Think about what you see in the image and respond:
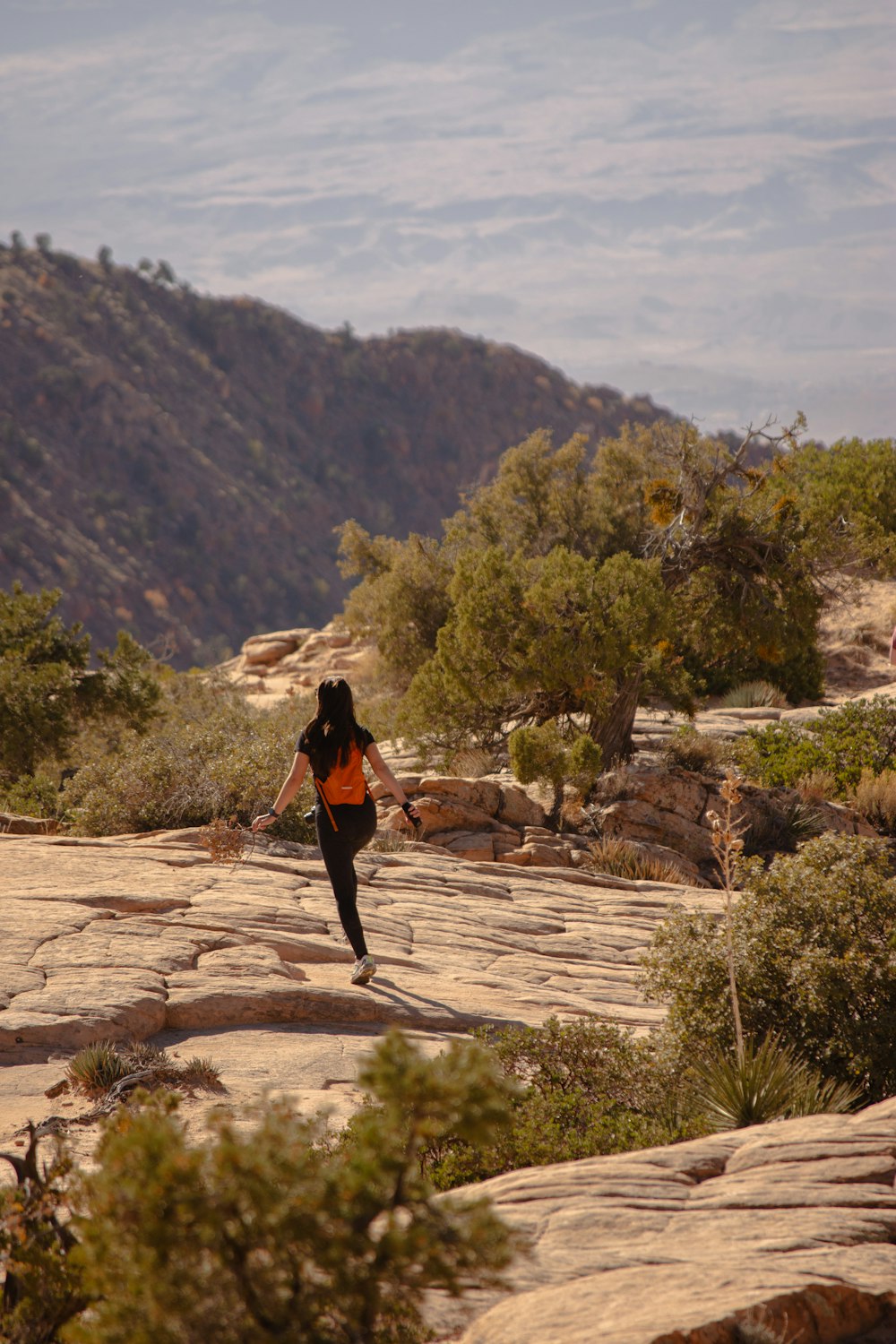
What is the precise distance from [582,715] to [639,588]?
2680mm

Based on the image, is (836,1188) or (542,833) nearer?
(836,1188)

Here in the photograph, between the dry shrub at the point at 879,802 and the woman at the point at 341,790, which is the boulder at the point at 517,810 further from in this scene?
the woman at the point at 341,790

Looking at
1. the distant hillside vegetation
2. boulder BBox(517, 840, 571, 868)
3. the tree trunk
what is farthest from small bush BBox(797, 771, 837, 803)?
the distant hillside vegetation

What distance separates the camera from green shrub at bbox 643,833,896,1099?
5.52 metres

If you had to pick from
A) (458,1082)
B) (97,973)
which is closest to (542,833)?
(97,973)

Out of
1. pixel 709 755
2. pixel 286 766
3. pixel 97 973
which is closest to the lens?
pixel 97 973

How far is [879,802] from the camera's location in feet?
50.5

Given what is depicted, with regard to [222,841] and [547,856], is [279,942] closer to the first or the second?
[222,841]

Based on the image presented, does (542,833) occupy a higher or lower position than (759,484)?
lower

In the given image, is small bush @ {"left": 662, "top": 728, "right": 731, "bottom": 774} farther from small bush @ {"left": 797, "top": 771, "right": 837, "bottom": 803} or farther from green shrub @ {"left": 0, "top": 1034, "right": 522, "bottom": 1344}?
green shrub @ {"left": 0, "top": 1034, "right": 522, "bottom": 1344}

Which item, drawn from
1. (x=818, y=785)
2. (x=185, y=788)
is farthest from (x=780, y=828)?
(x=185, y=788)

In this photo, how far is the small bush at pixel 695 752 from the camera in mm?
15375

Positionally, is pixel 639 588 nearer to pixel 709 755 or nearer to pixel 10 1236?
pixel 709 755

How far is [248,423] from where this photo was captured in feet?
292
